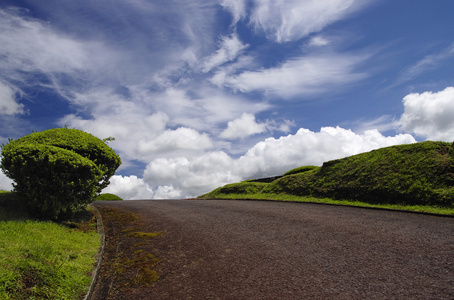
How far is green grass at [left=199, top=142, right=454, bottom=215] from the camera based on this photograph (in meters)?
10.8

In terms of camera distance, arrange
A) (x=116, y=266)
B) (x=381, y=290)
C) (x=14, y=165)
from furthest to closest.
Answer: (x=14, y=165)
(x=116, y=266)
(x=381, y=290)

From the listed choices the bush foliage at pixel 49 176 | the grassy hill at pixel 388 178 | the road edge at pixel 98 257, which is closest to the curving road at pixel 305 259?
the road edge at pixel 98 257

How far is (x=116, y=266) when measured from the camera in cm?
548

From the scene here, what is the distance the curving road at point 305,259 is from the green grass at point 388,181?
2.71 m

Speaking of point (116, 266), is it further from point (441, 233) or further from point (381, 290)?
point (441, 233)

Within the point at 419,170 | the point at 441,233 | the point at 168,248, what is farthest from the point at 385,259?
the point at 419,170

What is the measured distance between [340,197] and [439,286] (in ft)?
33.0

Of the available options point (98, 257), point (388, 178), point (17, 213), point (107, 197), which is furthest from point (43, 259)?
point (107, 197)

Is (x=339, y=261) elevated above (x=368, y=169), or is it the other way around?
(x=368, y=169)

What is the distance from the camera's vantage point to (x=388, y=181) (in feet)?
40.5

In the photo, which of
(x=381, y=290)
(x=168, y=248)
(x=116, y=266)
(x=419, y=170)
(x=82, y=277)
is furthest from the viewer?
(x=419, y=170)

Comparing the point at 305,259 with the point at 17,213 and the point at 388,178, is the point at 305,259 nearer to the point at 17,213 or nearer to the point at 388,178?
the point at 17,213

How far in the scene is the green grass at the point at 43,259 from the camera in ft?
13.6

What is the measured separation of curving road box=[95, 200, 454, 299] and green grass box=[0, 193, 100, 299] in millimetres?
1017
